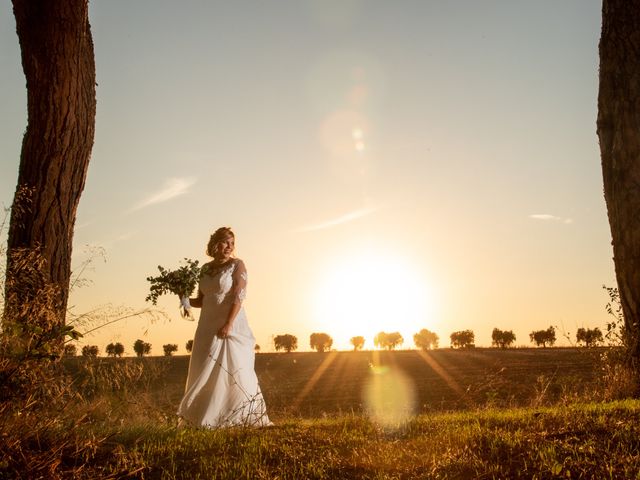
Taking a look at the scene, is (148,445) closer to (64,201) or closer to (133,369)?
(133,369)

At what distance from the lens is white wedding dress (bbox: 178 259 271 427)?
7.70 m

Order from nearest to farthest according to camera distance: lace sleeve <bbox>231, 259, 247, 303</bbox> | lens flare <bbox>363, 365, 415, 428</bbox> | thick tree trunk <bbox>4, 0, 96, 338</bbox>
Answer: thick tree trunk <bbox>4, 0, 96, 338</bbox>
lace sleeve <bbox>231, 259, 247, 303</bbox>
lens flare <bbox>363, 365, 415, 428</bbox>

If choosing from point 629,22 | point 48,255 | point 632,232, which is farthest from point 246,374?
point 629,22

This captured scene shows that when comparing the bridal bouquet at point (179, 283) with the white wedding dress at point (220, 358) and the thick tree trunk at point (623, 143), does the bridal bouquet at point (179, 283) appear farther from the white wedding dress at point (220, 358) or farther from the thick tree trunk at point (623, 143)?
the thick tree trunk at point (623, 143)

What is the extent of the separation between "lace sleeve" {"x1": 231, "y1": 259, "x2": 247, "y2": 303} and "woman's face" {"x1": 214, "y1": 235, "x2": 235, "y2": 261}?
0.33 metres

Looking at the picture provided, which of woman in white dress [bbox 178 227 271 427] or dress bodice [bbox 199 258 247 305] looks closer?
woman in white dress [bbox 178 227 271 427]

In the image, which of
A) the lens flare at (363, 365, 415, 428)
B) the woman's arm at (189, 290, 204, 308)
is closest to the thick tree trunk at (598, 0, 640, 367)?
the woman's arm at (189, 290, 204, 308)

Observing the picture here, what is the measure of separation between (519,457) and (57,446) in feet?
11.9

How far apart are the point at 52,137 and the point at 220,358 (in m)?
3.88

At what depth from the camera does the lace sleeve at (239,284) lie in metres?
8.34

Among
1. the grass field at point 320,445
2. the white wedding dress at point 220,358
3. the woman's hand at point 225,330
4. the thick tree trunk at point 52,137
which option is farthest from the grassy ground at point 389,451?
the woman's hand at point 225,330

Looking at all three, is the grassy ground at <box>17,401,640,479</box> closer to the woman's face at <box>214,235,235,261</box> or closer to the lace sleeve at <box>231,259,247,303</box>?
the lace sleeve at <box>231,259,247,303</box>

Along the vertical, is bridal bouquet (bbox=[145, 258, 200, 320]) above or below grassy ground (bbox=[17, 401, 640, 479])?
above

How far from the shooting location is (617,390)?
26.9 feet
